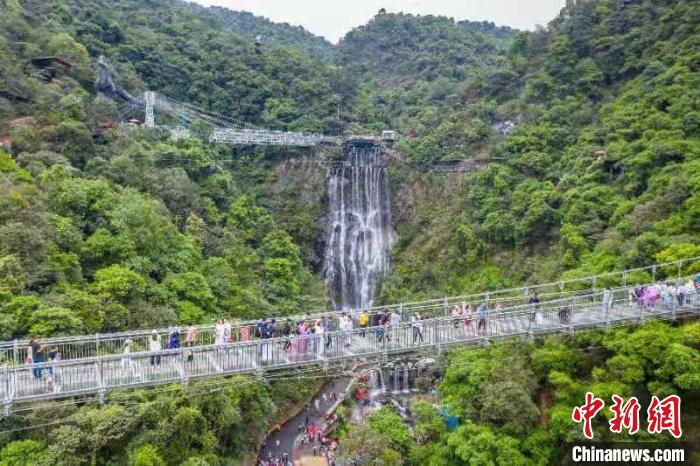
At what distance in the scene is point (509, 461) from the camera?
17.8m

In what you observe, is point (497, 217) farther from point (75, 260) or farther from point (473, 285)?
point (75, 260)

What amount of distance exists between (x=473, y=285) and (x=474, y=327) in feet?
50.8

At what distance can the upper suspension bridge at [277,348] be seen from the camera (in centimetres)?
1241

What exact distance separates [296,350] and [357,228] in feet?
85.1

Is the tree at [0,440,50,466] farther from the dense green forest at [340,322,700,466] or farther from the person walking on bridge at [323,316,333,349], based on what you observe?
the dense green forest at [340,322,700,466]

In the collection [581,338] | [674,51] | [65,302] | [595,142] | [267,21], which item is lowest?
[581,338]

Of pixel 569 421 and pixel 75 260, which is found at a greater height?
pixel 75 260

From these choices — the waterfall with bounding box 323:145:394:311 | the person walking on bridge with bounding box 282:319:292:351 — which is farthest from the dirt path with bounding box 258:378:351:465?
the person walking on bridge with bounding box 282:319:292:351

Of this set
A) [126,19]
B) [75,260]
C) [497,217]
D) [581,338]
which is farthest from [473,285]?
[126,19]

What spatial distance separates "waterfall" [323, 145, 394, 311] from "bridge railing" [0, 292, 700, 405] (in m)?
21.7

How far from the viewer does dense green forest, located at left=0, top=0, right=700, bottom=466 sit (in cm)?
1788

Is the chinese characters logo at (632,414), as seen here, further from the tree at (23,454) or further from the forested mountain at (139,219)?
the tree at (23,454)

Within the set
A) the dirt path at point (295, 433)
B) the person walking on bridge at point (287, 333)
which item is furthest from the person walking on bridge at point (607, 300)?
the dirt path at point (295, 433)

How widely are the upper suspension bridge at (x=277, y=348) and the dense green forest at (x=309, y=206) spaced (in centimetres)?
139
